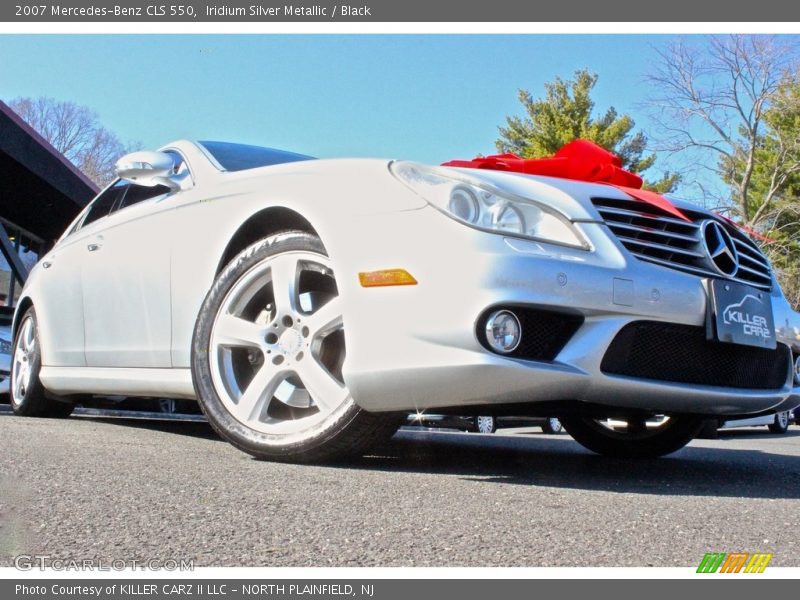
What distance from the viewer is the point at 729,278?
3195 mm

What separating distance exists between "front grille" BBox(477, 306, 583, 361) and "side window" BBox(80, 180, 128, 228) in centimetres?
295

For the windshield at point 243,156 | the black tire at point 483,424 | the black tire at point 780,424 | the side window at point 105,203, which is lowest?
the black tire at point 780,424

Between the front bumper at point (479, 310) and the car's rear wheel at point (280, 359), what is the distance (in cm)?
20

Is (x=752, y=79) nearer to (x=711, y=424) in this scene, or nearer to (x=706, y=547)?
(x=711, y=424)

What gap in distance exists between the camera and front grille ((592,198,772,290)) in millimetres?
3014

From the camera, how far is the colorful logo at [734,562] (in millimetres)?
1808

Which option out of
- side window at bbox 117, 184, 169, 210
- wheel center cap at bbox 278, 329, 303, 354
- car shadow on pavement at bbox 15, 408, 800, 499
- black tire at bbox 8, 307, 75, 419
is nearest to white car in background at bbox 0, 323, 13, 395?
black tire at bbox 8, 307, 75, 419

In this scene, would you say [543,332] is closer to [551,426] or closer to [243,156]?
[243,156]

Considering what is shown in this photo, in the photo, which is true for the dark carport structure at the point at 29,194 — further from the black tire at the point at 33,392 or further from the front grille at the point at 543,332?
the front grille at the point at 543,332

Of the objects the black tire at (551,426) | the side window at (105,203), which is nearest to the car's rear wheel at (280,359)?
the side window at (105,203)
